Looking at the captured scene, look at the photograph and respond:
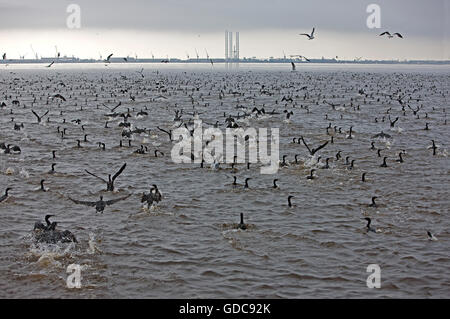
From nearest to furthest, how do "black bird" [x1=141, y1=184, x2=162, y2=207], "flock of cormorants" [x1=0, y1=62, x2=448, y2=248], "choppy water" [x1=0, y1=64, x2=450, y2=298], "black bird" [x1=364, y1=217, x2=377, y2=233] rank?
"choppy water" [x1=0, y1=64, x2=450, y2=298] → "black bird" [x1=364, y1=217, x2=377, y2=233] → "flock of cormorants" [x1=0, y1=62, x2=448, y2=248] → "black bird" [x1=141, y1=184, x2=162, y2=207]

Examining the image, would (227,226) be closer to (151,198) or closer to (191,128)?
(151,198)

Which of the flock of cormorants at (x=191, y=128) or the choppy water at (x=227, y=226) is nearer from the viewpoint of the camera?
the choppy water at (x=227, y=226)

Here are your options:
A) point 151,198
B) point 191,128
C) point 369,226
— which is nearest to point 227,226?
point 151,198

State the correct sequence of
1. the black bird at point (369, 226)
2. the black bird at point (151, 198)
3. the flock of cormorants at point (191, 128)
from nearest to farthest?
the black bird at point (369, 226) → the flock of cormorants at point (191, 128) → the black bird at point (151, 198)

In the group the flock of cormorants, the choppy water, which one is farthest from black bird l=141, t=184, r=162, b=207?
the choppy water

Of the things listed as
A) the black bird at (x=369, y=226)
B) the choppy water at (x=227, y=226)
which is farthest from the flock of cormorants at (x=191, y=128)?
the choppy water at (x=227, y=226)

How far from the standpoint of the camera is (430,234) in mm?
14711

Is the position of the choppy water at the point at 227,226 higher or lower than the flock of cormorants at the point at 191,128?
lower

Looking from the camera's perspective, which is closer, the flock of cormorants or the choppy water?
the choppy water

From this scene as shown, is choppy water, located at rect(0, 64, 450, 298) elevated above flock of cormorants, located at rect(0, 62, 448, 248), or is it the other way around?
flock of cormorants, located at rect(0, 62, 448, 248)

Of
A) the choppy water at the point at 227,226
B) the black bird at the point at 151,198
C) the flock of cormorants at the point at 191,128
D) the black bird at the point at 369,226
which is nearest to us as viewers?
the choppy water at the point at 227,226

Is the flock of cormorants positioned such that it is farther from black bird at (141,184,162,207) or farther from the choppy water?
the choppy water

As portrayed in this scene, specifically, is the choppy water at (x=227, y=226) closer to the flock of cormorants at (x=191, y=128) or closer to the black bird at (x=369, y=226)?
the black bird at (x=369, y=226)
